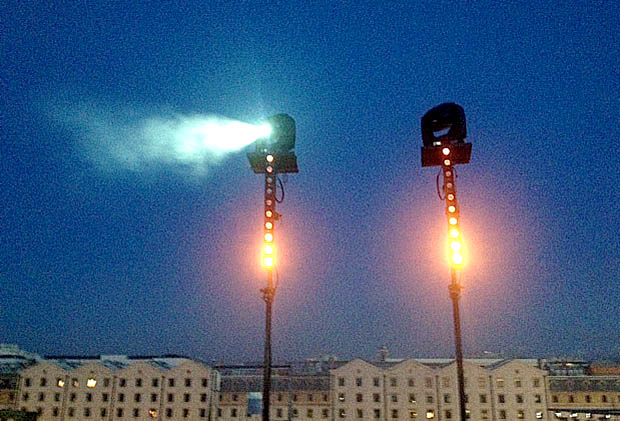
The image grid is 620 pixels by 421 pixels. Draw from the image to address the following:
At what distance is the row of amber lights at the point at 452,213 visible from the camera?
11977 mm

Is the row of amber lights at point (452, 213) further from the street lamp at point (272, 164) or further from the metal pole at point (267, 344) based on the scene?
the metal pole at point (267, 344)

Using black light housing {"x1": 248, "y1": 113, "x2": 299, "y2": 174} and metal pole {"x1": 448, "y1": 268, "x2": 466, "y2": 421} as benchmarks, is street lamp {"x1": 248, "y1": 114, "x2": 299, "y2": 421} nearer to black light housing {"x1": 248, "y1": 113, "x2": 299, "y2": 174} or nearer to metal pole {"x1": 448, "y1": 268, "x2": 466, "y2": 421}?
black light housing {"x1": 248, "y1": 113, "x2": 299, "y2": 174}

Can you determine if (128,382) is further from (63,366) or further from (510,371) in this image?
(510,371)

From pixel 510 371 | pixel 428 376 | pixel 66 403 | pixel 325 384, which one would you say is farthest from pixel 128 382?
pixel 510 371

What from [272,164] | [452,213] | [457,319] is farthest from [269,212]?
[457,319]

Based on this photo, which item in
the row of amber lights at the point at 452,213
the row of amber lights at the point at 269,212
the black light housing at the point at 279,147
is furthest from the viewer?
the black light housing at the point at 279,147

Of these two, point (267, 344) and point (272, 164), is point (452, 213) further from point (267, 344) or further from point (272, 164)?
point (267, 344)

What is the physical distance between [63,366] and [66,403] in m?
4.20

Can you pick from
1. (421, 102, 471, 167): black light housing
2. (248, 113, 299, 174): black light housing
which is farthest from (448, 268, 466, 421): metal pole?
(248, 113, 299, 174): black light housing

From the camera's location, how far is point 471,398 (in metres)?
58.1

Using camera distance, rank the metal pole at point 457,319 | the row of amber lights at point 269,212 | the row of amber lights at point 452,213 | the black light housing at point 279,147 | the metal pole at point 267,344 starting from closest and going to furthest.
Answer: the metal pole at point 457,319, the row of amber lights at point 452,213, the metal pole at point 267,344, the row of amber lights at point 269,212, the black light housing at point 279,147

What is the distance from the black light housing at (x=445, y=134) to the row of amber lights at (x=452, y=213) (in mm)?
176

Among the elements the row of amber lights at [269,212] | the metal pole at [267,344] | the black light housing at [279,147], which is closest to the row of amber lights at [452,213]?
the black light housing at [279,147]

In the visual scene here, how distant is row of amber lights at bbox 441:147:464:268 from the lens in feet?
39.3
